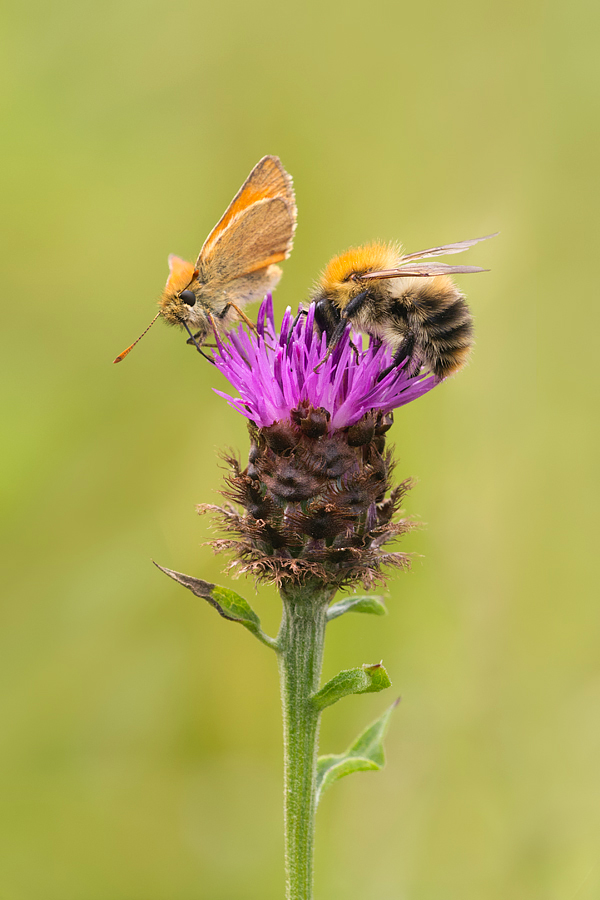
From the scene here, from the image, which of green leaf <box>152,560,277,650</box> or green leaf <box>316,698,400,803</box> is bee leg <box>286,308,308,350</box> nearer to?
green leaf <box>152,560,277,650</box>

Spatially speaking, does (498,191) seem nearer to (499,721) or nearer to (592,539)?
(592,539)

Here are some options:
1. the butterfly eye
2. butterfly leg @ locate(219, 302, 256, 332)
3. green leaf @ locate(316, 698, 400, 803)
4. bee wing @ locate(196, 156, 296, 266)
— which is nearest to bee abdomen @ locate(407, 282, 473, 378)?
butterfly leg @ locate(219, 302, 256, 332)

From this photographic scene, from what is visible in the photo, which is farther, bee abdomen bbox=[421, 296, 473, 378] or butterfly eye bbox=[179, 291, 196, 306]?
butterfly eye bbox=[179, 291, 196, 306]

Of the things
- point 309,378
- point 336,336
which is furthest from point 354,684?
point 336,336

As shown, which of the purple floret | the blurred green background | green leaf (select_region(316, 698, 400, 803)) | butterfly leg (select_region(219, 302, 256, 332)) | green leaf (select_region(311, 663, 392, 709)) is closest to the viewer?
green leaf (select_region(311, 663, 392, 709))

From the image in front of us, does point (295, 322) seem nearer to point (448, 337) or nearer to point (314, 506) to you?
point (448, 337)

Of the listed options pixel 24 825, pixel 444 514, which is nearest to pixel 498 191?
pixel 444 514
